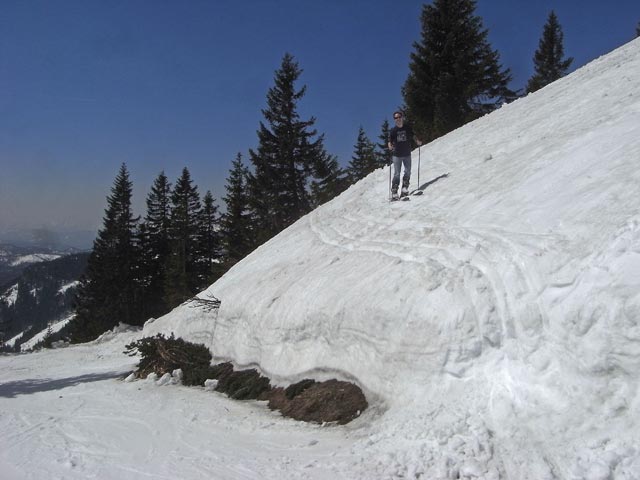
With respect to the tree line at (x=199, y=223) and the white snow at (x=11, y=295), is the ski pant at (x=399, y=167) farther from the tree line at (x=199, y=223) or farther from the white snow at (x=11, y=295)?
the white snow at (x=11, y=295)

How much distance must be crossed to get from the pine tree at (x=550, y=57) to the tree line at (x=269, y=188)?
0.09m

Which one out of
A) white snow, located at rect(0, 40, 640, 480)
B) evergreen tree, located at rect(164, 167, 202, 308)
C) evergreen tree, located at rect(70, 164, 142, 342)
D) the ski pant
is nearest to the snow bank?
white snow, located at rect(0, 40, 640, 480)

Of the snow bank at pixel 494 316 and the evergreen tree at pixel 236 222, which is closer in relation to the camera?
the snow bank at pixel 494 316

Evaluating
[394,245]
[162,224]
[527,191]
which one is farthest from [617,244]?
[162,224]

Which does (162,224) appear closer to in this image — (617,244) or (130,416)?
(130,416)

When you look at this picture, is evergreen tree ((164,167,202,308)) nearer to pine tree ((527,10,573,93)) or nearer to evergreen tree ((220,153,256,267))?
evergreen tree ((220,153,256,267))

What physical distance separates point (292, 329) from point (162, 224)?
1742 inches

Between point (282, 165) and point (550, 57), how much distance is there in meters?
26.6

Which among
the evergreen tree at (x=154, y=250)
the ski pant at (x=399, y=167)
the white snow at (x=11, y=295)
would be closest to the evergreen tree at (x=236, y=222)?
the evergreen tree at (x=154, y=250)

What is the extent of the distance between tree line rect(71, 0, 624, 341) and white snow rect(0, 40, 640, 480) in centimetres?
1796

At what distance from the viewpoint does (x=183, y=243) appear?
137ft

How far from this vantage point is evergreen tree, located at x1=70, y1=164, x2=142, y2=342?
4309 cm

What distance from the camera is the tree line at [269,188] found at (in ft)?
90.5

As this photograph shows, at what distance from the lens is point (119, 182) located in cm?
4981
